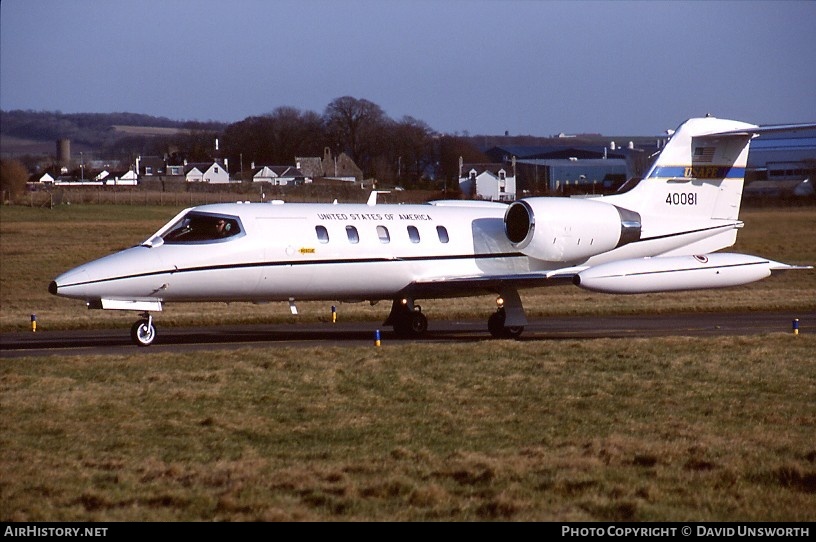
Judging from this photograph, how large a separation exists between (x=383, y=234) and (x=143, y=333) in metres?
4.94

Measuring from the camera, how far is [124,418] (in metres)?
12.2

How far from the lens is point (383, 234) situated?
2111 centimetres

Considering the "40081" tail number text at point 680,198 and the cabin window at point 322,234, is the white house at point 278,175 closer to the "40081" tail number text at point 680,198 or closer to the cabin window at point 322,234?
the "40081" tail number text at point 680,198

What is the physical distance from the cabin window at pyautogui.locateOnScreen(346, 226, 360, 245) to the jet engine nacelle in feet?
10.9

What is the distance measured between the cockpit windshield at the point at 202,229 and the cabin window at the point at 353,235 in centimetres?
215

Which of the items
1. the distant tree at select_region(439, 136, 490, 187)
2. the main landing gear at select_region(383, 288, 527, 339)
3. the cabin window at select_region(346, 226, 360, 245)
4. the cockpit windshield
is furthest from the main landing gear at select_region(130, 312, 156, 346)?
the distant tree at select_region(439, 136, 490, 187)

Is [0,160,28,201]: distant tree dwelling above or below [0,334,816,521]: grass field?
above

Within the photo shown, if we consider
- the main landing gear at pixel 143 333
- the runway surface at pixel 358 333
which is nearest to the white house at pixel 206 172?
the runway surface at pixel 358 333

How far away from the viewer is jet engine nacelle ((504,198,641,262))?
21.6 m

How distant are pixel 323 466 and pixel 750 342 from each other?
11.1 m

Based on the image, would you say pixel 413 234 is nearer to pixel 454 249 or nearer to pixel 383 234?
pixel 383 234

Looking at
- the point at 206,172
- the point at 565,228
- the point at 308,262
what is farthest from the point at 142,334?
the point at 206,172

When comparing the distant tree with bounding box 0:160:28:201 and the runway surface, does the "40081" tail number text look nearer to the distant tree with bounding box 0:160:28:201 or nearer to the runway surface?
the runway surface
